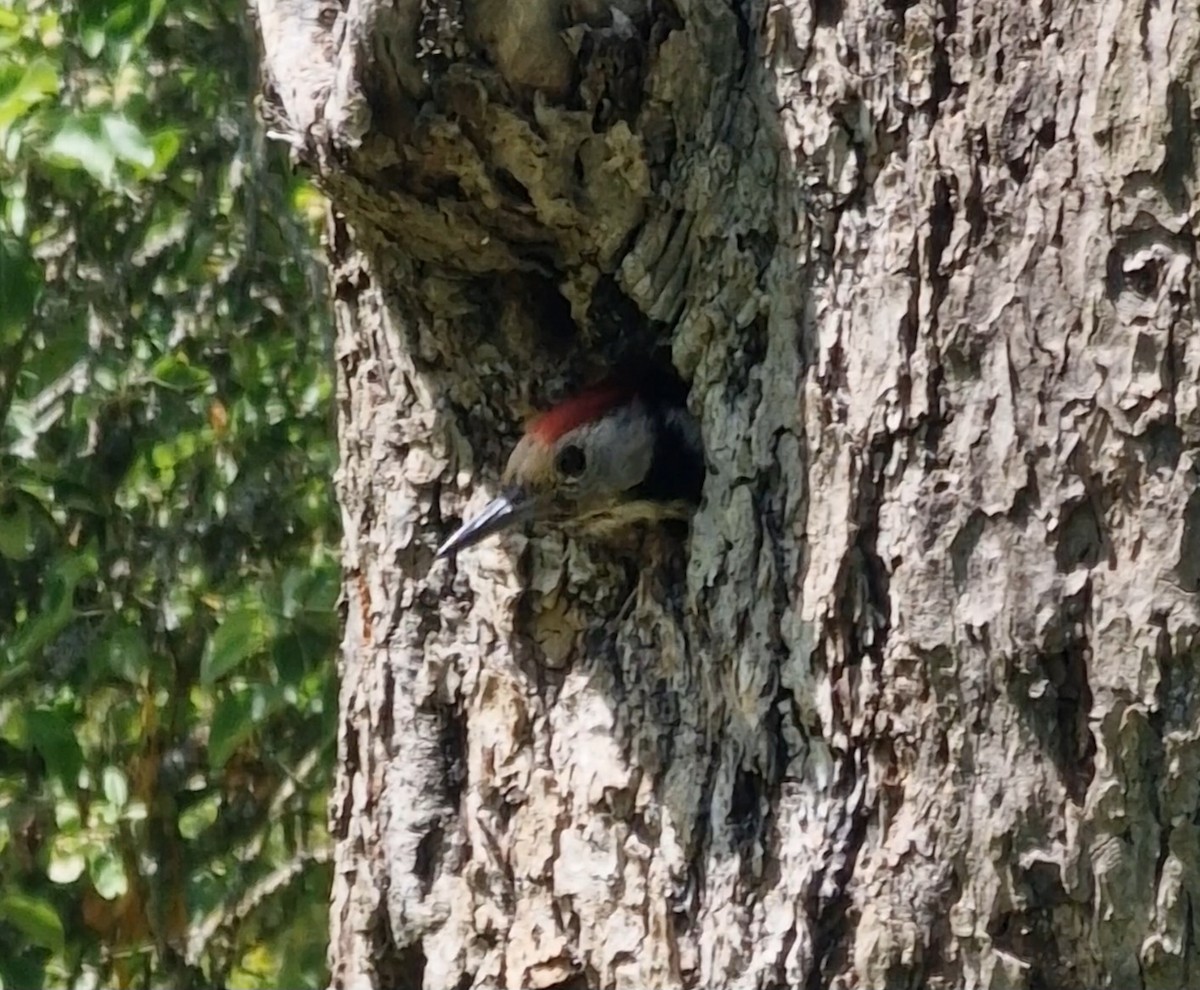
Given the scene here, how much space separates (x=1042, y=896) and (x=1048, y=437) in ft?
1.36

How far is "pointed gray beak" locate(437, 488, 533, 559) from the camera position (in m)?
1.83

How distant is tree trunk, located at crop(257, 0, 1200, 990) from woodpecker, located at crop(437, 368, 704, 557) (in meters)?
0.06

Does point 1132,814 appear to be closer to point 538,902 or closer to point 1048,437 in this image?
A: point 1048,437

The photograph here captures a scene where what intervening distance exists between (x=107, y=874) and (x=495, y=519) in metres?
1.31

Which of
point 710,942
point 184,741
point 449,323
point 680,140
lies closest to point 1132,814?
point 710,942

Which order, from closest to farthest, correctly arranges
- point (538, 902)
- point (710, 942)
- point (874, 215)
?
point (874, 215) → point (710, 942) → point (538, 902)

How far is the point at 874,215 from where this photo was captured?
1531 mm

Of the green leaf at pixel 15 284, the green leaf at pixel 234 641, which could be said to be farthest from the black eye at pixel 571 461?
the green leaf at pixel 15 284

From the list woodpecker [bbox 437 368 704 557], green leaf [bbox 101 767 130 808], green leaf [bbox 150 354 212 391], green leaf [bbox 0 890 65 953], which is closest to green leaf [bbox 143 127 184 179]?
green leaf [bbox 150 354 212 391]

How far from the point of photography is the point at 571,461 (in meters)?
1.89

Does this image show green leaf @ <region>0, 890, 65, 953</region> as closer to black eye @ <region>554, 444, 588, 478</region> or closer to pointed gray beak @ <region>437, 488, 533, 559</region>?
pointed gray beak @ <region>437, 488, 533, 559</region>

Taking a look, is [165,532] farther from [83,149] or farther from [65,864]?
[83,149]

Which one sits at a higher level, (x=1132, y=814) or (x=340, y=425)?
(x=340, y=425)

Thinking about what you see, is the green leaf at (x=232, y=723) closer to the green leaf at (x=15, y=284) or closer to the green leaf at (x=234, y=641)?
the green leaf at (x=234, y=641)
